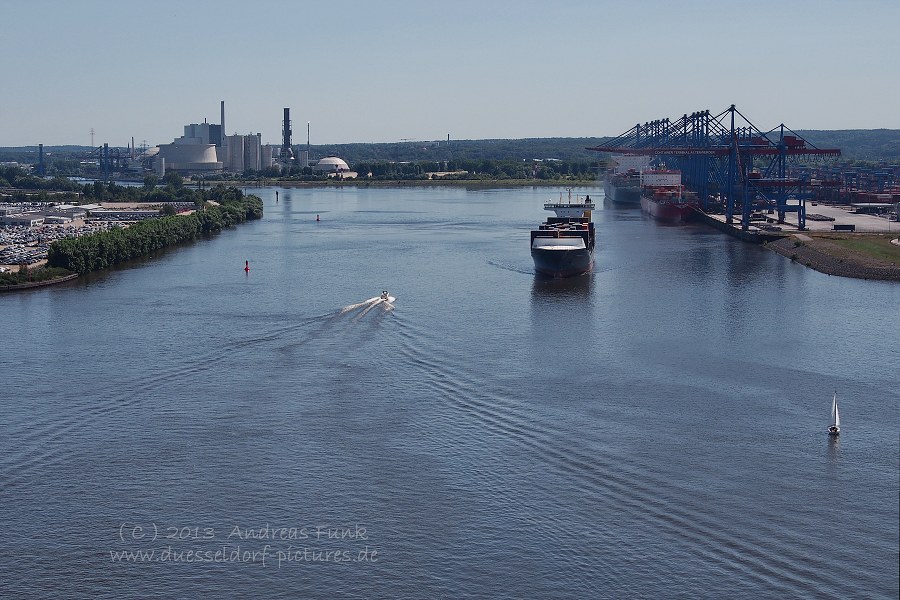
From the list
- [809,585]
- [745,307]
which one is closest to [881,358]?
[745,307]

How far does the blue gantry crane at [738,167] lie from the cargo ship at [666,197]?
73 cm

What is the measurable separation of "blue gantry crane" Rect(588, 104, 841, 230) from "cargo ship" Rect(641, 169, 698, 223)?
0.73 metres

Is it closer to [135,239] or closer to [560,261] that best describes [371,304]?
[560,261]

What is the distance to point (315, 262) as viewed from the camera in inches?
952

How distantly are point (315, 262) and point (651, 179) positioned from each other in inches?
889

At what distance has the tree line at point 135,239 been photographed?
22.4m

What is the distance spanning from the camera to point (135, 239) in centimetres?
2589

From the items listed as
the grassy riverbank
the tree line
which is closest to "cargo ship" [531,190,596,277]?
the grassy riverbank

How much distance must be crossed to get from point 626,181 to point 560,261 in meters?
30.5

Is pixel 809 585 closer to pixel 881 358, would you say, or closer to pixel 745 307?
pixel 881 358

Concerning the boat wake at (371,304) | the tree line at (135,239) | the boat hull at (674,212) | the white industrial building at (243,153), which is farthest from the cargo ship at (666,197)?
the white industrial building at (243,153)

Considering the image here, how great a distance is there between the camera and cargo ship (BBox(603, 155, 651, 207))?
48.3m

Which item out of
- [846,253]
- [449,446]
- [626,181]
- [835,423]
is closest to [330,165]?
[626,181]

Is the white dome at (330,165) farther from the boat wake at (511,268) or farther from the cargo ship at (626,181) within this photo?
the boat wake at (511,268)
